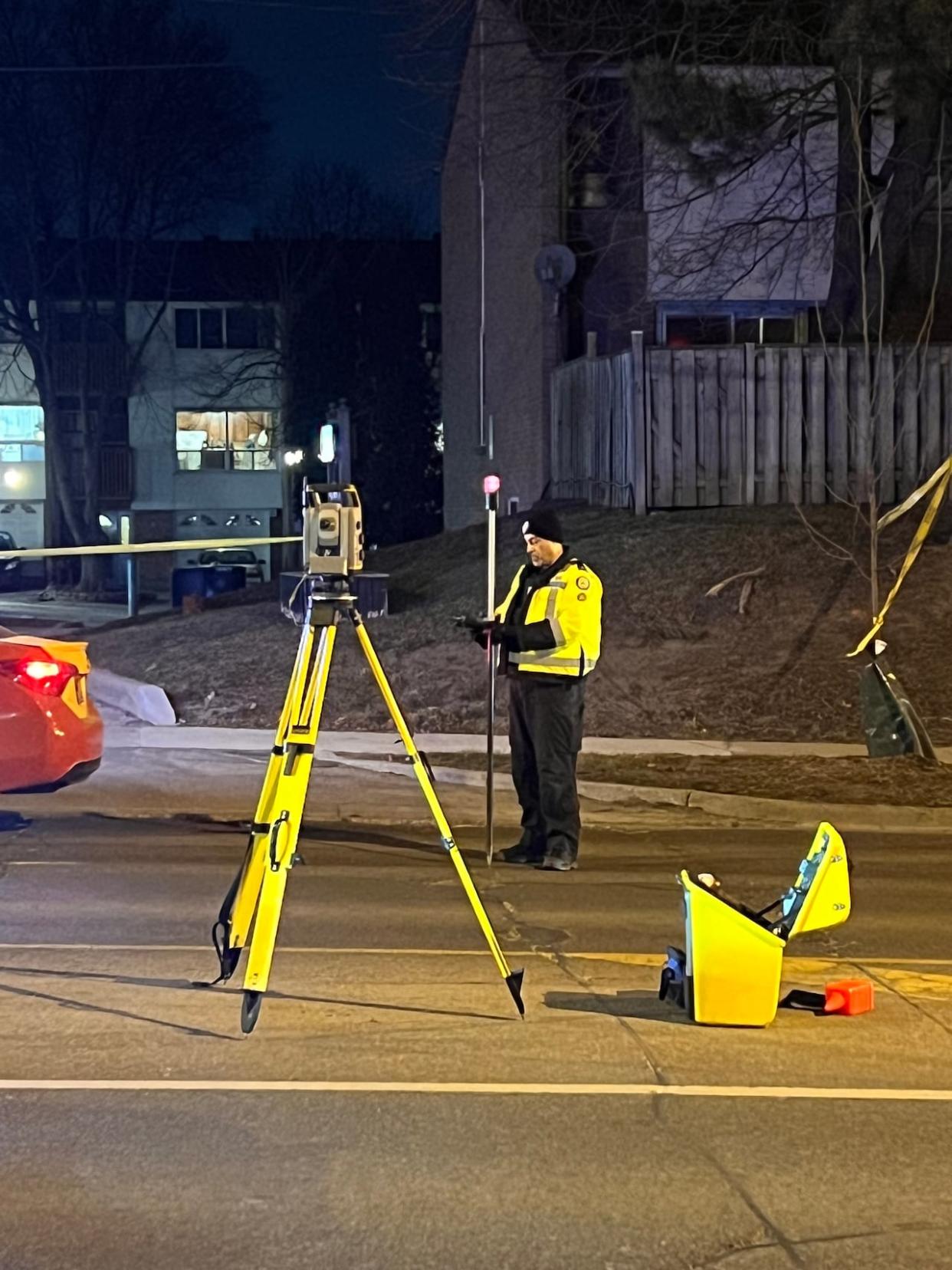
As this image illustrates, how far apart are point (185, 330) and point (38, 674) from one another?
4434 centimetres

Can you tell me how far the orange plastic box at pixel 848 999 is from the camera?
21.0 feet

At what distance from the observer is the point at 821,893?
20.9ft

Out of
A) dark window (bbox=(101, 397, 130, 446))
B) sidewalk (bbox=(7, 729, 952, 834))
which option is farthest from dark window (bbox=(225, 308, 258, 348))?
sidewalk (bbox=(7, 729, 952, 834))

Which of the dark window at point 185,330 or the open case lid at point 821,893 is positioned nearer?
the open case lid at point 821,893

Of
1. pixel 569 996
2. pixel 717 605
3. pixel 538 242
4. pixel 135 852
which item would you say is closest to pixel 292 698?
pixel 569 996

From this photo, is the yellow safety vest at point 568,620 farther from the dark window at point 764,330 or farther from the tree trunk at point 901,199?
the dark window at point 764,330

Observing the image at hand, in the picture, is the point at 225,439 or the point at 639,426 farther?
the point at 225,439

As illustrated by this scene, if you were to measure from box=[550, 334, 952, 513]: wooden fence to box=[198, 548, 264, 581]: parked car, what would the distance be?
A: 29.5m

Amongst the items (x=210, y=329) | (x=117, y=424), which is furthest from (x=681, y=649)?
(x=117, y=424)

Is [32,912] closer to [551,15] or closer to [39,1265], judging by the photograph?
[39,1265]

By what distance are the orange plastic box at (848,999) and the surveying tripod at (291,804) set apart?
4.15 feet

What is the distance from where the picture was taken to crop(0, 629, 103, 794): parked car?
9539 millimetres

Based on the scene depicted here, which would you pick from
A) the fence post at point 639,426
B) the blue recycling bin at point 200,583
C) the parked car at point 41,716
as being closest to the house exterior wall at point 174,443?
the blue recycling bin at point 200,583

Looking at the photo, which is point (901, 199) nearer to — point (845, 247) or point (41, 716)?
point (845, 247)
